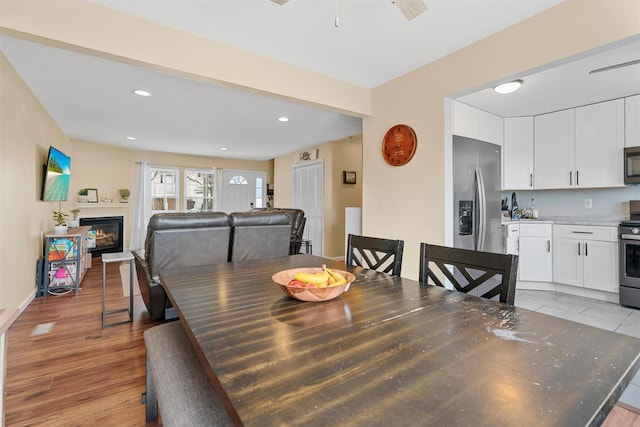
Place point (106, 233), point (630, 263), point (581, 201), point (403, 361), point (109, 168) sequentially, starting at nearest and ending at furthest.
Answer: point (403, 361)
point (630, 263)
point (581, 201)
point (106, 233)
point (109, 168)

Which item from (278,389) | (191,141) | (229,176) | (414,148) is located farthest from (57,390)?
(229,176)

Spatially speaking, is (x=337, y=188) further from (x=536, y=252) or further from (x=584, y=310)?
(x=584, y=310)

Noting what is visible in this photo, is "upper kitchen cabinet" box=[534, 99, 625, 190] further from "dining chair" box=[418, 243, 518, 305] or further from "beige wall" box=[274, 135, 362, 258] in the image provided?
"dining chair" box=[418, 243, 518, 305]

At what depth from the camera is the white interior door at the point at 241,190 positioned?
26.4 ft

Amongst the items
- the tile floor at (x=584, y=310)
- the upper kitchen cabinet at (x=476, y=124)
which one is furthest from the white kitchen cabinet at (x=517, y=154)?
the tile floor at (x=584, y=310)

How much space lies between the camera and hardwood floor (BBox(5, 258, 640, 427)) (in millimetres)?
1526

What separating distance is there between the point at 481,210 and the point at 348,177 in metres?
3.45

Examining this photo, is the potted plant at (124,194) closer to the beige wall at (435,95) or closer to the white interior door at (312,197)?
the white interior door at (312,197)

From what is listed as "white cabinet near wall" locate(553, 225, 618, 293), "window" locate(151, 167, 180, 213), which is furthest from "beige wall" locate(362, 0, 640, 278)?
"window" locate(151, 167, 180, 213)

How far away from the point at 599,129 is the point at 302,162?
5.01 meters

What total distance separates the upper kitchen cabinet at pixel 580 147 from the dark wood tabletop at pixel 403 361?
353cm

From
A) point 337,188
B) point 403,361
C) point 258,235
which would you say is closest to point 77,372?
point 258,235

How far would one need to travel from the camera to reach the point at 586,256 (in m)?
3.37

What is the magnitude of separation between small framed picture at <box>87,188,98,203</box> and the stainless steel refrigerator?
6744 mm
